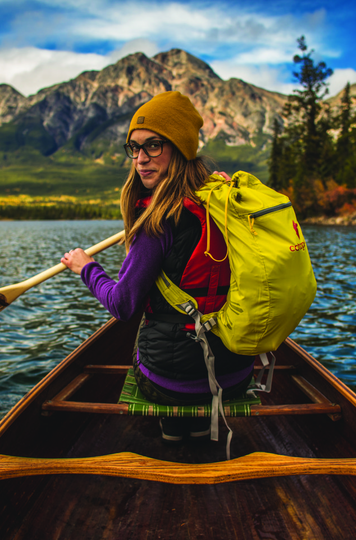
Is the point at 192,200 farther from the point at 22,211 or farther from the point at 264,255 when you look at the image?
the point at 22,211

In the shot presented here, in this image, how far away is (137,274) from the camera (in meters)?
1.98

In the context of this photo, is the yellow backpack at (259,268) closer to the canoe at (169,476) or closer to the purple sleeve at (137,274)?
the purple sleeve at (137,274)

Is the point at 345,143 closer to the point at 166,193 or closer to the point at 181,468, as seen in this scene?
the point at 166,193

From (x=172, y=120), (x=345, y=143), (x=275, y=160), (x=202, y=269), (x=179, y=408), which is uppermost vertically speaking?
(x=345, y=143)

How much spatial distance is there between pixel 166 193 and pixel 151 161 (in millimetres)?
240

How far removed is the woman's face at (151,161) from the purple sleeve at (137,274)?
407 millimetres

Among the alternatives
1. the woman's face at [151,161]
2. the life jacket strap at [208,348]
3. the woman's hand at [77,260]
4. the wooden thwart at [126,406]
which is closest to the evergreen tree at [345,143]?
the wooden thwart at [126,406]

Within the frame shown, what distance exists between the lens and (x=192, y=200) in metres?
2.05

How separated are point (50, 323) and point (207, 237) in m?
7.97

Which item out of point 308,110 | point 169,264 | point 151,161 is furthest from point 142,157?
point 308,110

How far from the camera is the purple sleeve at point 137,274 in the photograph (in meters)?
1.97

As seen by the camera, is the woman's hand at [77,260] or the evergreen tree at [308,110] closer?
the woman's hand at [77,260]

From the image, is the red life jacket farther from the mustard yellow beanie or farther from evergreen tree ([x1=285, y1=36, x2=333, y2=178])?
evergreen tree ([x1=285, y1=36, x2=333, y2=178])

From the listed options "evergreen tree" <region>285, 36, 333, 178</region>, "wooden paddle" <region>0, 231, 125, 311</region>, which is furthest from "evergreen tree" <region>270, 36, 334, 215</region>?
"wooden paddle" <region>0, 231, 125, 311</region>
